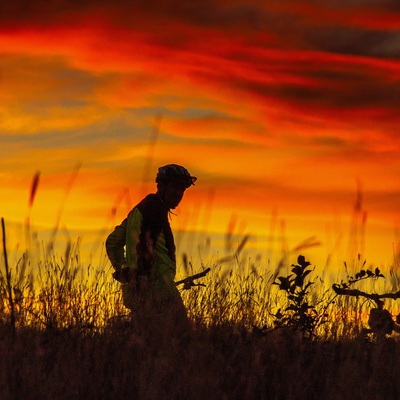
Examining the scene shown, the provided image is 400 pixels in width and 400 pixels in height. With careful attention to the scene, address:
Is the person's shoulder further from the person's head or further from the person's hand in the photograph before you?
the person's hand

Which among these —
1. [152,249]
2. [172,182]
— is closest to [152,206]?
[172,182]

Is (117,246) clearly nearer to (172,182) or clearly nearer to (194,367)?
(172,182)

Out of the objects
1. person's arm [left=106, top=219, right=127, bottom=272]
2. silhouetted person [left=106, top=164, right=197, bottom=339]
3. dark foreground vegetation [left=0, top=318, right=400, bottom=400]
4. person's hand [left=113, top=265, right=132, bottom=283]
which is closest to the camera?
dark foreground vegetation [left=0, top=318, right=400, bottom=400]

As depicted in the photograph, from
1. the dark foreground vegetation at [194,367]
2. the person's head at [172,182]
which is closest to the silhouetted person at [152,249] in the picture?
the person's head at [172,182]

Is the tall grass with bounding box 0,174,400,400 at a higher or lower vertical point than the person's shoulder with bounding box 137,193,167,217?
lower

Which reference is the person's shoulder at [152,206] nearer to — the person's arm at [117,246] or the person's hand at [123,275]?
the person's arm at [117,246]

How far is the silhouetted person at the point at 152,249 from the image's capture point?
7.10 m

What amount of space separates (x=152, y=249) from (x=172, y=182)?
0.71 m

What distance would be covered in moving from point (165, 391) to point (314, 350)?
5.69 feet

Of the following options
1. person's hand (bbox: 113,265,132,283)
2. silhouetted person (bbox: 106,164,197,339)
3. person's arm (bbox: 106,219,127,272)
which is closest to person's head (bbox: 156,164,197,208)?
silhouetted person (bbox: 106,164,197,339)

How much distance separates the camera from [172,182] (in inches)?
292

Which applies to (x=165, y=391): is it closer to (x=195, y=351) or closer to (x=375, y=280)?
(x=195, y=351)

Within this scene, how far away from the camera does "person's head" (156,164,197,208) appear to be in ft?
24.1

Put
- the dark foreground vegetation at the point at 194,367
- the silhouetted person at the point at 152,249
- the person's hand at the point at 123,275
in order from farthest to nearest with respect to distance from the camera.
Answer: the person's hand at the point at 123,275 < the silhouetted person at the point at 152,249 < the dark foreground vegetation at the point at 194,367
